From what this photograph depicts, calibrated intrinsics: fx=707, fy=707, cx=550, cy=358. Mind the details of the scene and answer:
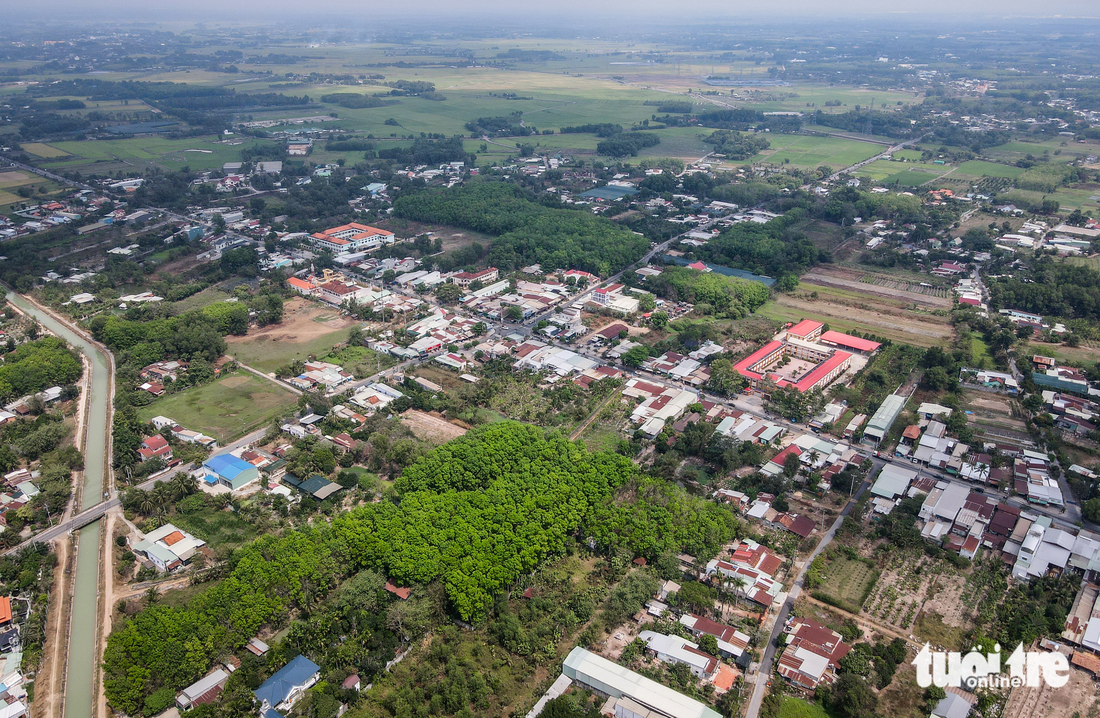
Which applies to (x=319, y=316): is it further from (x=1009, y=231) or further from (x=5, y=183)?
(x=1009, y=231)

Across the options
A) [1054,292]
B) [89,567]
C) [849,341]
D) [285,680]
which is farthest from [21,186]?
[1054,292]

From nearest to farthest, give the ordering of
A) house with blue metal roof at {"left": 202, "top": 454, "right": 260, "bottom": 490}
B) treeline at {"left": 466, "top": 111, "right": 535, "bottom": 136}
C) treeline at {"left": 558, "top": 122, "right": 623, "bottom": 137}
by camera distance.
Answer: house with blue metal roof at {"left": 202, "top": 454, "right": 260, "bottom": 490}
treeline at {"left": 558, "top": 122, "right": 623, "bottom": 137}
treeline at {"left": 466, "top": 111, "right": 535, "bottom": 136}

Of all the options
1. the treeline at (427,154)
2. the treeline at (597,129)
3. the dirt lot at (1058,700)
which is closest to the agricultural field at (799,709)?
the dirt lot at (1058,700)

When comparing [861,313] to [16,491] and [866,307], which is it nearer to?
[866,307]

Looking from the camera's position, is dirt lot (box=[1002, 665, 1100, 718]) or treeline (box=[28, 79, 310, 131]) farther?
treeline (box=[28, 79, 310, 131])

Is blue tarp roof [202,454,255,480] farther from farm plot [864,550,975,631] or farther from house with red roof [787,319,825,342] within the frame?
house with red roof [787,319,825,342]

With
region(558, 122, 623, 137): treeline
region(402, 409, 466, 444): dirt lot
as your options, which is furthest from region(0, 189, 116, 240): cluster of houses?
region(558, 122, 623, 137): treeline

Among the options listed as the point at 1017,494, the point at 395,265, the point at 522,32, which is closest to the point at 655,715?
the point at 1017,494

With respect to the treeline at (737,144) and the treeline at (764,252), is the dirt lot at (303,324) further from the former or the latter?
the treeline at (737,144)
